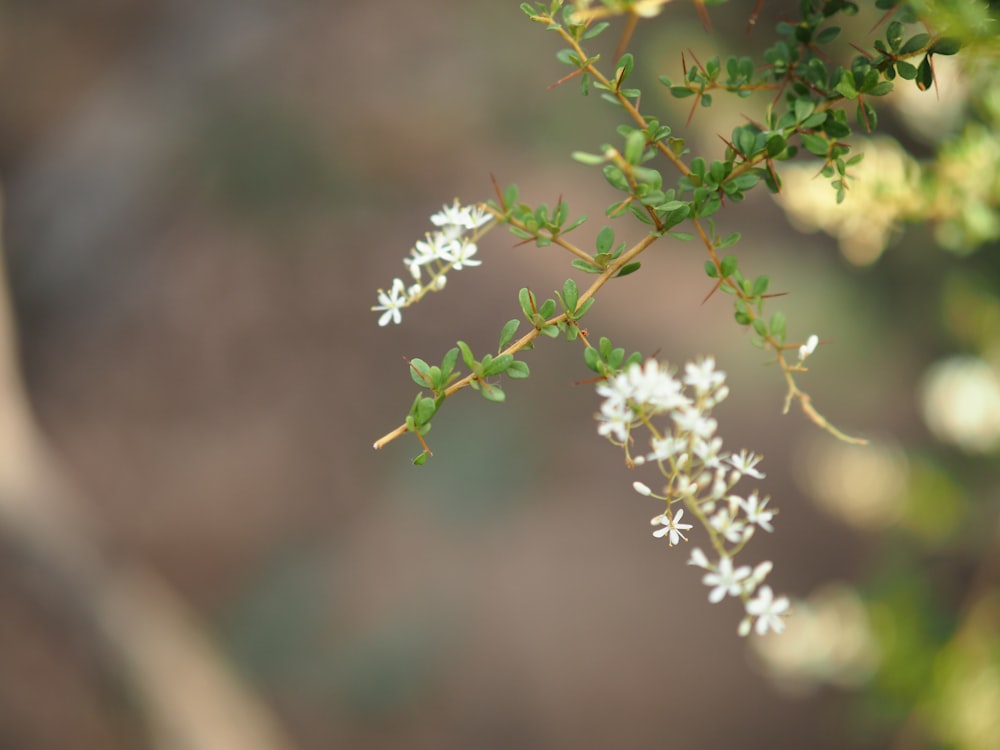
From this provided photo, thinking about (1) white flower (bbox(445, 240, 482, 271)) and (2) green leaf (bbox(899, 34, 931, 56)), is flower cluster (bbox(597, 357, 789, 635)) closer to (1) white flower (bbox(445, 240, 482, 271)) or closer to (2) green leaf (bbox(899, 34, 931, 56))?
(1) white flower (bbox(445, 240, 482, 271))

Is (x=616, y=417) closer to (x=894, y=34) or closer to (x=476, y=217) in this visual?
(x=476, y=217)

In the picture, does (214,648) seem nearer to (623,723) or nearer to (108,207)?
(623,723)

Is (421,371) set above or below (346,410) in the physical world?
below

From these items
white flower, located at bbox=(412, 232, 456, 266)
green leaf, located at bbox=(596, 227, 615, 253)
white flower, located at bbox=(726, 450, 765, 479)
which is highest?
white flower, located at bbox=(412, 232, 456, 266)

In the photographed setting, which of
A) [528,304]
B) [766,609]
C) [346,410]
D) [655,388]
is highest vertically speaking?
[346,410]

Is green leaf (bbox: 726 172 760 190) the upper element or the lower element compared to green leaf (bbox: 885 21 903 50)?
lower

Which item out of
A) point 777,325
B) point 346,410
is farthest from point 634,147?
point 346,410

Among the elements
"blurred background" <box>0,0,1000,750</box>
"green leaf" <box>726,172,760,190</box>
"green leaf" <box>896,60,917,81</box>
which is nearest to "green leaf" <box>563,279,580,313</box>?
"green leaf" <box>726,172,760,190</box>

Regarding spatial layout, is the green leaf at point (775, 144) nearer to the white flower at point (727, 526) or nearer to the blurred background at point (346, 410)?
the white flower at point (727, 526)

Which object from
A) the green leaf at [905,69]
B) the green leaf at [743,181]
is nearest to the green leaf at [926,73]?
the green leaf at [905,69]

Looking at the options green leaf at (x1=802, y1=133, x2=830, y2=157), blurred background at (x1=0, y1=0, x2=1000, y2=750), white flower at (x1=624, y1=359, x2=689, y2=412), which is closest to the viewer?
white flower at (x1=624, y1=359, x2=689, y2=412)
